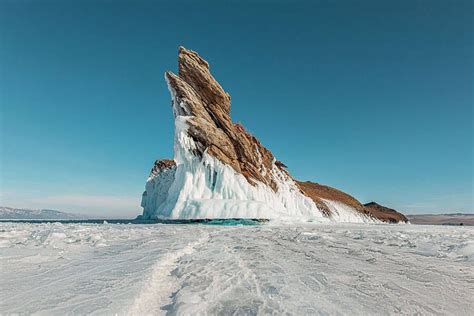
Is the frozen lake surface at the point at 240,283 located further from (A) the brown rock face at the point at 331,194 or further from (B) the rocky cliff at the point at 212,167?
(A) the brown rock face at the point at 331,194

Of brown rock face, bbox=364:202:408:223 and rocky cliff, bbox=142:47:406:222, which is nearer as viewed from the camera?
rocky cliff, bbox=142:47:406:222

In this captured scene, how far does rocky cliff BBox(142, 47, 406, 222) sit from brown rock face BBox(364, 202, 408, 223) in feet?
147

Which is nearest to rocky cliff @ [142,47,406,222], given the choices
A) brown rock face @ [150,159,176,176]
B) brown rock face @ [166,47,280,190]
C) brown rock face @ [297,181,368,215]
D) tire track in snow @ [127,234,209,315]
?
brown rock face @ [166,47,280,190]

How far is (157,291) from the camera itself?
419cm

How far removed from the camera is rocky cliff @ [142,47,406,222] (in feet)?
111

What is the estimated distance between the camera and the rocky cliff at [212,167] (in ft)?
111

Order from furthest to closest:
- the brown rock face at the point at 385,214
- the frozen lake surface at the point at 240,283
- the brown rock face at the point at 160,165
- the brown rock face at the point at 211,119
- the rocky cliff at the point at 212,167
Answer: the brown rock face at the point at 385,214 → the brown rock face at the point at 160,165 → the brown rock face at the point at 211,119 → the rocky cliff at the point at 212,167 → the frozen lake surface at the point at 240,283

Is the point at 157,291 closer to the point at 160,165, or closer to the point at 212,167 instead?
the point at 212,167

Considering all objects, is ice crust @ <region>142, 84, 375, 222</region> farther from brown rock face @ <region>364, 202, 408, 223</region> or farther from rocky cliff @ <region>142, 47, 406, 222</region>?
brown rock face @ <region>364, 202, 408, 223</region>

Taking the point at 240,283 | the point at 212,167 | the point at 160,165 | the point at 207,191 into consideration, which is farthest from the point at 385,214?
the point at 240,283

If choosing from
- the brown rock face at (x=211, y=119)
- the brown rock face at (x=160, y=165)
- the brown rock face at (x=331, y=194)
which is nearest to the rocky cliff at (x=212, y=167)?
the brown rock face at (x=211, y=119)

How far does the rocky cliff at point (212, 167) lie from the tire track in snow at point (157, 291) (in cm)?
2672

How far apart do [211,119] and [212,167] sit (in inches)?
332

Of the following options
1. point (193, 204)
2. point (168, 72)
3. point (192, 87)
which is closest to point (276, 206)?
point (193, 204)
